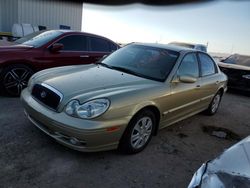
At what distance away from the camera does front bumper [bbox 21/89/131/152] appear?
2.77 meters

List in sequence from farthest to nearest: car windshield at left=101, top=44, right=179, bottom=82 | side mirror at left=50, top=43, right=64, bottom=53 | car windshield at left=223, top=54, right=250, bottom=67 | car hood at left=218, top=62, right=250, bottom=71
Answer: car windshield at left=223, top=54, right=250, bottom=67
car hood at left=218, top=62, right=250, bottom=71
side mirror at left=50, top=43, right=64, bottom=53
car windshield at left=101, top=44, right=179, bottom=82

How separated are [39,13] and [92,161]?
40.7 ft

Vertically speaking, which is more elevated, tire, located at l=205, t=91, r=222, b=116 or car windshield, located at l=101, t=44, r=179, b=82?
car windshield, located at l=101, t=44, r=179, b=82

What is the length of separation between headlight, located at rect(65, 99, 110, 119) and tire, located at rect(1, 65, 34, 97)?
2641 millimetres

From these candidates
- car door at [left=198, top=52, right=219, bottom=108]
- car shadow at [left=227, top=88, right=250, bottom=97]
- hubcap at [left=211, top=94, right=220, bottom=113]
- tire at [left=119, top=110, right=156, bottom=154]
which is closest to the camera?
tire at [left=119, top=110, right=156, bottom=154]

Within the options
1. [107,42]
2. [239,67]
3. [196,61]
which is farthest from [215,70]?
[239,67]

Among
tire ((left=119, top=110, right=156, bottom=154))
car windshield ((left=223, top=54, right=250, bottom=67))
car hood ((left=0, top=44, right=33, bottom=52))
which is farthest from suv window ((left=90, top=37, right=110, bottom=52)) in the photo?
car windshield ((left=223, top=54, right=250, bottom=67))

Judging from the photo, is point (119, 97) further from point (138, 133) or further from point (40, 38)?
point (40, 38)

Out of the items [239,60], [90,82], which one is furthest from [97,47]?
[239,60]

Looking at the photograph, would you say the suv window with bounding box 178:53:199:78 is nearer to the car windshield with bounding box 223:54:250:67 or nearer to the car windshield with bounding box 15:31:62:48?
the car windshield with bounding box 15:31:62:48

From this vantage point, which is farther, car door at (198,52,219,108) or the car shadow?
the car shadow

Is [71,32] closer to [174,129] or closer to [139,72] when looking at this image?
→ [139,72]

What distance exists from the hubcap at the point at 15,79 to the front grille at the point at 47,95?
180 cm

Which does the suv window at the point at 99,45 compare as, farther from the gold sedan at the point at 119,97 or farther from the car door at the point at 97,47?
the gold sedan at the point at 119,97
